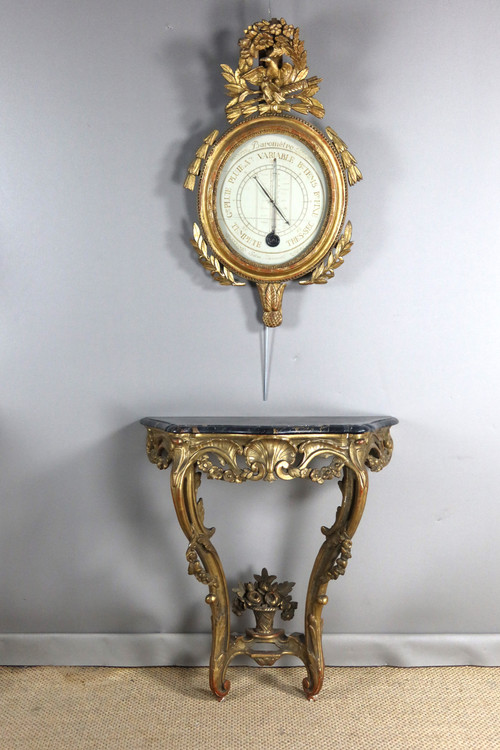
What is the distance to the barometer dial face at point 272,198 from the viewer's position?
235cm

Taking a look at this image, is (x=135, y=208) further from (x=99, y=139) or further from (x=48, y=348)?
(x=48, y=348)

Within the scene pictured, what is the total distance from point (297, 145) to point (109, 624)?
1.95m

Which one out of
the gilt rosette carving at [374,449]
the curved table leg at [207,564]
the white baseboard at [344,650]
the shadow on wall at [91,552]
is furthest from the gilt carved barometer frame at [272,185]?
the white baseboard at [344,650]

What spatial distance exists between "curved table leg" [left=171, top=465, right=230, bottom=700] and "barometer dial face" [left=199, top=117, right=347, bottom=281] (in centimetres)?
80

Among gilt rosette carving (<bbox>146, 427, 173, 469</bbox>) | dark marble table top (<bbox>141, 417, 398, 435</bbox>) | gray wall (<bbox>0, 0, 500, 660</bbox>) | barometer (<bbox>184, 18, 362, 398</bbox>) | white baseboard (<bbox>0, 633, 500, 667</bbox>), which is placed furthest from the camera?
white baseboard (<bbox>0, 633, 500, 667</bbox>)

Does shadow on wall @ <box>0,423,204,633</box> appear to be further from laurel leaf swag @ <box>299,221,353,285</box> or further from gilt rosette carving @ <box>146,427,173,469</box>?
laurel leaf swag @ <box>299,221,353,285</box>

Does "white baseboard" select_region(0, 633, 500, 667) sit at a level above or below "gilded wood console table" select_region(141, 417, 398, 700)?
below

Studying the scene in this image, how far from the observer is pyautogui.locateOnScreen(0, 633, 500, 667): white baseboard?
101 inches

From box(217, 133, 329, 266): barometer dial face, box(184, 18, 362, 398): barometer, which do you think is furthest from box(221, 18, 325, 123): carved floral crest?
box(217, 133, 329, 266): barometer dial face

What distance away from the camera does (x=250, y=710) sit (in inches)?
88.6

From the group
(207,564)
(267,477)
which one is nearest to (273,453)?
(267,477)

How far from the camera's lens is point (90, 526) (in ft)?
8.48

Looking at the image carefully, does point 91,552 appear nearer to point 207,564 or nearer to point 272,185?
point 207,564

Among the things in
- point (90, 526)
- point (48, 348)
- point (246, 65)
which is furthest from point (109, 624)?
point (246, 65)
